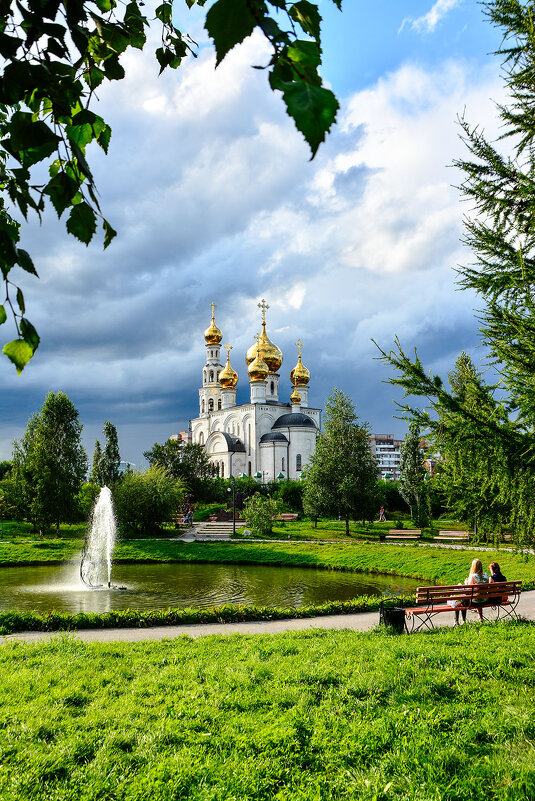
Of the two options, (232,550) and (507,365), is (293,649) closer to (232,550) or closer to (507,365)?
(507,365)

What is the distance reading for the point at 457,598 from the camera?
916cm

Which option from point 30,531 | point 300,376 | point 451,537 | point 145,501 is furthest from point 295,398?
point 30,531

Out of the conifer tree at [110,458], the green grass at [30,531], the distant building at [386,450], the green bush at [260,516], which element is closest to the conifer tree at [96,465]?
the conifer tree at [110,458]

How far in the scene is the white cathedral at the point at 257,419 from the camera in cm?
5412

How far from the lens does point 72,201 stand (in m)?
1.71

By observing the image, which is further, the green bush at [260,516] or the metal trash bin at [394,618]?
the green bush at [260,516]

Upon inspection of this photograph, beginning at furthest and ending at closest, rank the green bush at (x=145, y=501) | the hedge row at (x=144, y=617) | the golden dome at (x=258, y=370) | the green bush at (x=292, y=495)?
1. the golden dome at (x=258, y=370)
2. the green bush at (x=292, y=495)
3. the green bush at (x=145, y=501)
4. the hedge row at (x=144, y=617)

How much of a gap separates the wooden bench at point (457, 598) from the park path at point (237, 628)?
46 centimetres

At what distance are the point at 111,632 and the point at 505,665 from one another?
6769 millimetres

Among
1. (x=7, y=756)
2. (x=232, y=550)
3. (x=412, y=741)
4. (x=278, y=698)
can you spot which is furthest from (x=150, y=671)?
(x=232, y=550)

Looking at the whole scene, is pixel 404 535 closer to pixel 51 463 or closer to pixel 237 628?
pixel 51 463

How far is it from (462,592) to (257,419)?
156 feet

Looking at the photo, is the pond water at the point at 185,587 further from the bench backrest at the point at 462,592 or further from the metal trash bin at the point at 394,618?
the metal trash bin at the point at 394,618

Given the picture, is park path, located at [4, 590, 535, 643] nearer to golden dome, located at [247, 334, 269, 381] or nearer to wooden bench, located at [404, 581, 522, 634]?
wooden bench, located at [404, 581, 522, 634]
